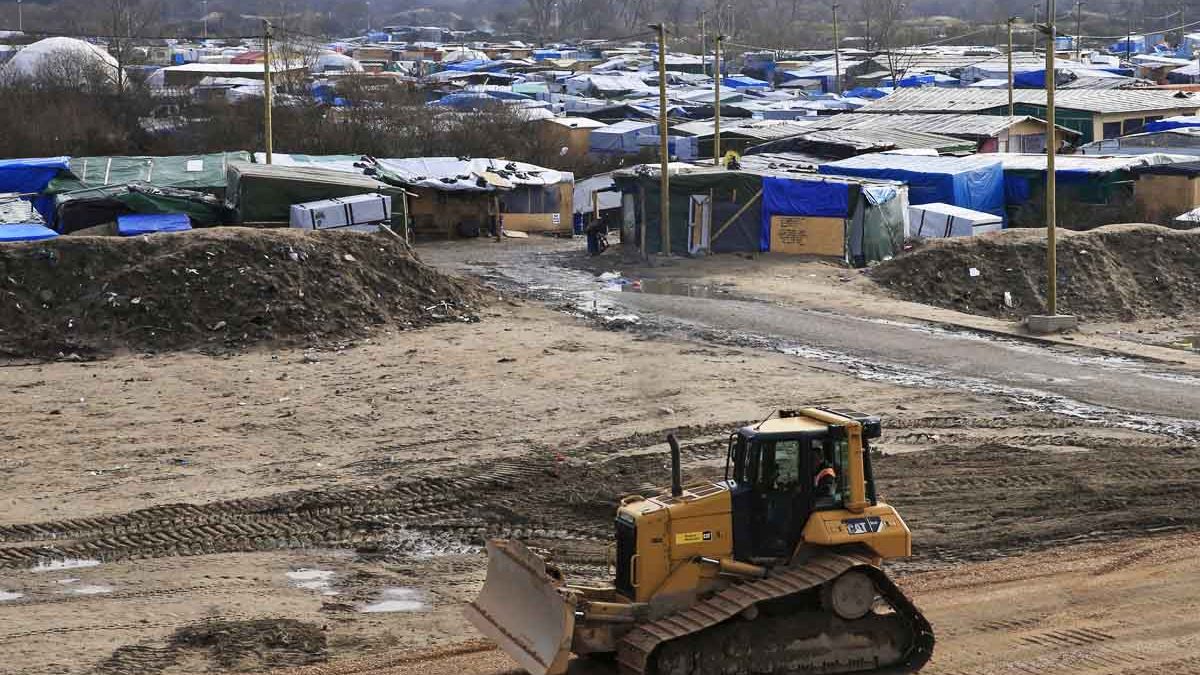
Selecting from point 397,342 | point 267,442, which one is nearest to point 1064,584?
point 267,442

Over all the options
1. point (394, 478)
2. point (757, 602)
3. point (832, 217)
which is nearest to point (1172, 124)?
point (832, 217)

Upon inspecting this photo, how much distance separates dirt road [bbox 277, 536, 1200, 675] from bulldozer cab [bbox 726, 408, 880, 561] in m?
1.58

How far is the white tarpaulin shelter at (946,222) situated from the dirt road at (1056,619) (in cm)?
2145

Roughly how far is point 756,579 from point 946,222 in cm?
2661

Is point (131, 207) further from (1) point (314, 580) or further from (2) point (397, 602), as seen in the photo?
(2) point (397, 602)

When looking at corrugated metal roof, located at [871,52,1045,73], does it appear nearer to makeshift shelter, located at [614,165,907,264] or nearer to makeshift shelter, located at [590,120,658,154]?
makeshift shelter, located at [590,120,658,154]

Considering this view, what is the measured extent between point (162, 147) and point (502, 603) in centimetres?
4559

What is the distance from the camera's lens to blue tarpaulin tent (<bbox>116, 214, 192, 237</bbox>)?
106ft

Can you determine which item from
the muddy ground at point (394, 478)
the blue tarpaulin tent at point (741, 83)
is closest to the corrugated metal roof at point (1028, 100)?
the blue tarpaulin tent at point (741, 83)

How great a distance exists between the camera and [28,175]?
122 feet

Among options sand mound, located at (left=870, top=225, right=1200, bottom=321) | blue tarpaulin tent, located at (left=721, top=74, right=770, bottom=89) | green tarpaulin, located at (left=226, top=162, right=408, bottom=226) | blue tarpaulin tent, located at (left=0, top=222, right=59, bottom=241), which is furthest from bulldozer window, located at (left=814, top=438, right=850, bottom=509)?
blue tarpaulin tent, located at (left=721, top=74, right=770, bottom=89)

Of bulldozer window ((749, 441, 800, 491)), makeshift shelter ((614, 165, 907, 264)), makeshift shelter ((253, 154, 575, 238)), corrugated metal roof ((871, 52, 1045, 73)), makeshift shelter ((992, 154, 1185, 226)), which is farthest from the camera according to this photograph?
corrugated metal roof ((871, 52, 1045, 73))

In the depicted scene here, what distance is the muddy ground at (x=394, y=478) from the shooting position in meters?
13.1

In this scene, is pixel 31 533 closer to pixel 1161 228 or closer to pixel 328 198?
pixel 328 198
